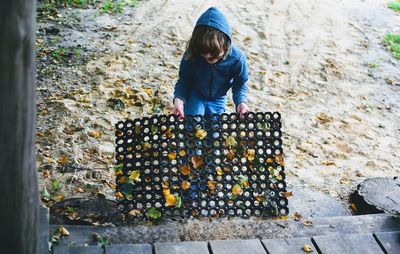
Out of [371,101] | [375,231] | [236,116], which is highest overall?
[236,116]

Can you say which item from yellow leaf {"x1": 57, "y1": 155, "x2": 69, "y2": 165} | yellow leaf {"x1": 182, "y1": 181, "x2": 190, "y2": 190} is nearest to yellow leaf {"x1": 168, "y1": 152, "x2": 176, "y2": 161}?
yellow leaf {"x1": 182, "y1": 181, "x2": 190, "y2": 190}

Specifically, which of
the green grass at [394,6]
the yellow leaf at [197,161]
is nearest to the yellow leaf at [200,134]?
the yellow leaf at [197,161]

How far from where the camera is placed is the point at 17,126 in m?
1.78

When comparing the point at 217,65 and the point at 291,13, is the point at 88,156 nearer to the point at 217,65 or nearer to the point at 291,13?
the point at 217,65

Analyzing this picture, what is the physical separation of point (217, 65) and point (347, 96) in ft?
10.1

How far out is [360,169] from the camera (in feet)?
15.8

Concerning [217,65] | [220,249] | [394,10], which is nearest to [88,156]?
[217,65]

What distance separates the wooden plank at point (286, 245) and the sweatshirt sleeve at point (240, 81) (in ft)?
4.12

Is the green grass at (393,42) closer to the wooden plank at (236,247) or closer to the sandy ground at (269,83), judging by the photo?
the sandy ground at (269,83)

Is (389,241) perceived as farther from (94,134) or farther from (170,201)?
(94,134)

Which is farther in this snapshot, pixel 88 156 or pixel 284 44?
pixel 284 44

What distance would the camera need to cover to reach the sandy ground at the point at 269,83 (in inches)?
183

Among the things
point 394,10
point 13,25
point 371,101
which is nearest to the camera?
point 13,25

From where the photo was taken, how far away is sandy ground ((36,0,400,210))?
4.66 meters
